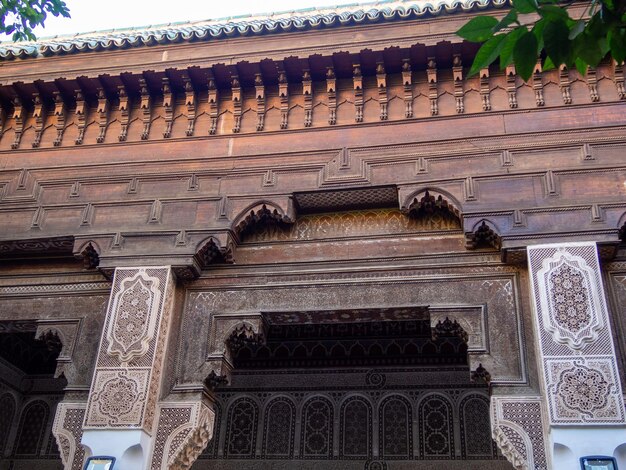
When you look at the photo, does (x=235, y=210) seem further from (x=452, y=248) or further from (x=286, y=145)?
(x=452, y=248)

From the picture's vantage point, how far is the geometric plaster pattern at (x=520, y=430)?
444cm

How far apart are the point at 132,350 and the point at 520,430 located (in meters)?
2.81

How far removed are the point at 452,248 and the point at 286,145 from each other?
165 cm

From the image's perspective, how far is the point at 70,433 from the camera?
17.0 feet

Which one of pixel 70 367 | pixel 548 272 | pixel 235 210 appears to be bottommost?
pixel 70 367

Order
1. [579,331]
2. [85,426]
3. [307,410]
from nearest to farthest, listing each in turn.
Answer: [579,331], [85,426], [307,410]

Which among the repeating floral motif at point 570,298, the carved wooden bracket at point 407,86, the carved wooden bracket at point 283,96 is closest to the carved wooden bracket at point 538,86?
the carved wooden bracket at point 407,86

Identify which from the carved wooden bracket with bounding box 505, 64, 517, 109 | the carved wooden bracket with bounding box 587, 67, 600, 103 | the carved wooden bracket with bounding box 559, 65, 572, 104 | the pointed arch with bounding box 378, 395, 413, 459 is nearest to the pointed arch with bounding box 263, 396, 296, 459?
the pointed arch with bounding box 378, 395, 413, 459

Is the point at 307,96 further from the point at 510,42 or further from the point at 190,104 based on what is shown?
the point at 510,42

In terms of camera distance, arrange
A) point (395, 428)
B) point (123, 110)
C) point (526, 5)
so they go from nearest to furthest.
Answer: point (526, 5) < point (123, 110) < point (395, 428)

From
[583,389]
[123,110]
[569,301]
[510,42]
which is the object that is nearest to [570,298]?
[569,301]

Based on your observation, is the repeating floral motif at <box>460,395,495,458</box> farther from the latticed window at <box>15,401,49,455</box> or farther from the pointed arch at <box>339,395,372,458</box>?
the latticed window at <box>15,401,49,455</box>

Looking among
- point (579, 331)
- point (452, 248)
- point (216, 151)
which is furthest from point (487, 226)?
point (216, 151)

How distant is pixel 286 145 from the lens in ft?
19.5
